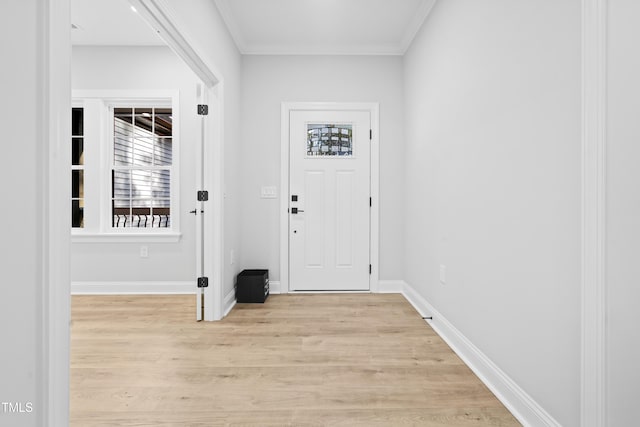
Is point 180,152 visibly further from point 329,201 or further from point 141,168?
point 329,201

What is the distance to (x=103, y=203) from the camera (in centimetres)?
390

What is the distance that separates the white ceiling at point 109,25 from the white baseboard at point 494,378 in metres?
3.57

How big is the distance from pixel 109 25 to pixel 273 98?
1.75 metres

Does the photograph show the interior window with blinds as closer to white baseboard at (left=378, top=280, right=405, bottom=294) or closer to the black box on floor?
the black box on floor

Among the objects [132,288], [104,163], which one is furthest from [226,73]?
[132,288]

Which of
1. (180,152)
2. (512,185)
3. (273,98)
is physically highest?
(273,98)

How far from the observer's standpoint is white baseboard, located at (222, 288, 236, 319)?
10.5ft

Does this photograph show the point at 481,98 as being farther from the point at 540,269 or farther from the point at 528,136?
the point at 540,269

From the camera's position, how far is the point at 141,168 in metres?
3.95

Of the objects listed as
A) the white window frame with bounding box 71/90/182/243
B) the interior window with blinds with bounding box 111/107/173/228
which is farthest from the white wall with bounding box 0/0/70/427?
the interior window with blinds with bounding box 111/107/173/228

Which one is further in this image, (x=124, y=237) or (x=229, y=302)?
(x=124, y=237)

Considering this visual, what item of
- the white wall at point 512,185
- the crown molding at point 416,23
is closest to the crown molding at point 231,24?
the crown molding at point 416,23

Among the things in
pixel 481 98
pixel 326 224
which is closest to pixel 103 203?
pixel 326 224

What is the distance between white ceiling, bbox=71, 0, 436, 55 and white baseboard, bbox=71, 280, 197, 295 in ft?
8.74
